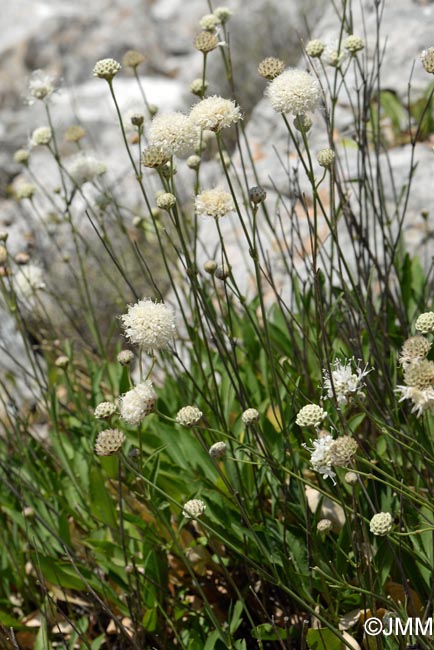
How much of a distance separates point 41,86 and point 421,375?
6.52 feet

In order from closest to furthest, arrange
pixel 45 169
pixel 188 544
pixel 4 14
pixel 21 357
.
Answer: pixel 188 544 < pixel 21 357 < pixel 45 169 < pixel 4 14

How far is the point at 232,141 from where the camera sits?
20.5ft

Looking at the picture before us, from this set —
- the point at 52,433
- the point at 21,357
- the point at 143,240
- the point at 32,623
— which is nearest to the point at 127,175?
the point at 143,240

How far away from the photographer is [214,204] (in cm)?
188

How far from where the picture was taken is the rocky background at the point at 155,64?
4.61 meters

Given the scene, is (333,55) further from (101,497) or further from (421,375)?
(101,497)

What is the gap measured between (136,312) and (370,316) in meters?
0.92

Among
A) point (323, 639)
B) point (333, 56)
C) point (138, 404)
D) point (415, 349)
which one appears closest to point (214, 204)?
point (138, 404)

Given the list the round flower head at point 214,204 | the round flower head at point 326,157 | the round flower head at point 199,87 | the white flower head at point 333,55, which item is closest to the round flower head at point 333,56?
the white flower head at point 333,55

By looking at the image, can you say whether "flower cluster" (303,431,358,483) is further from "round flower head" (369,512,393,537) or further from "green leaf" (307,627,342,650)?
"green leaf" (307,627,342,650)

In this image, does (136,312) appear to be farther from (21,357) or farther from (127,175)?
(127,175)

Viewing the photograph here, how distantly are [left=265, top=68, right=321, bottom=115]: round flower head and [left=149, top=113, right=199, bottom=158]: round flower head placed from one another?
0.68ft

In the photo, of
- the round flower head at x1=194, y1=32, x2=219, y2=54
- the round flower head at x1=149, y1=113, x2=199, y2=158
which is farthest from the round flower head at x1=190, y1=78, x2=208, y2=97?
the round flower head at x1=149, y1=113, x2=199, y2=158

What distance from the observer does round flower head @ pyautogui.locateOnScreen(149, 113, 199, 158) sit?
1878 millimetres
